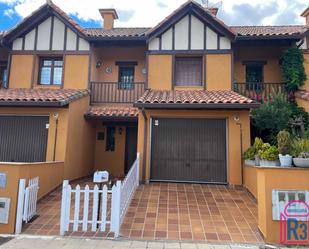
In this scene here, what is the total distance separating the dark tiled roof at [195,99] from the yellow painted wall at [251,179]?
2.38 metres

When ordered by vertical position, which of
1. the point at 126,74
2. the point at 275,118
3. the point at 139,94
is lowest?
the point at 275,118

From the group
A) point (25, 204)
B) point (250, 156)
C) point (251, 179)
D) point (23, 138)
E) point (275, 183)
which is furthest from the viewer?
point (23, 138)

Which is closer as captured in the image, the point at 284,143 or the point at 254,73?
the point at 284,143

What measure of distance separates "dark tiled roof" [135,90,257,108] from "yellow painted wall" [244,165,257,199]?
2.38 meters

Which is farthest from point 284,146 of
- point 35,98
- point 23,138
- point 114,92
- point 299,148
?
point 23,138

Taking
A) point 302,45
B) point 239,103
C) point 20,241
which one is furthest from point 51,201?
point 302,45

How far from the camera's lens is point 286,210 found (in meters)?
5.46

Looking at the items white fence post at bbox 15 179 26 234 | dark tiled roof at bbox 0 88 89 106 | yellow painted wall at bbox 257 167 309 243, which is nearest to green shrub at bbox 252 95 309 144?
yellow painted wall at bbox 257 167 309 243

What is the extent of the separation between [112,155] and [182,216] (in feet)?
23.1

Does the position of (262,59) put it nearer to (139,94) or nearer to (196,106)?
(196,106)

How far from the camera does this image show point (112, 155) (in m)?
13.3

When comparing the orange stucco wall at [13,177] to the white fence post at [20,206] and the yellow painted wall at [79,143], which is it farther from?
the yellow painted wall at [79,143]

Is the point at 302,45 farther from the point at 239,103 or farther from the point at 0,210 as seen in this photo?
the point at 0,210

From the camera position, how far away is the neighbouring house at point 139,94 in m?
10.4
